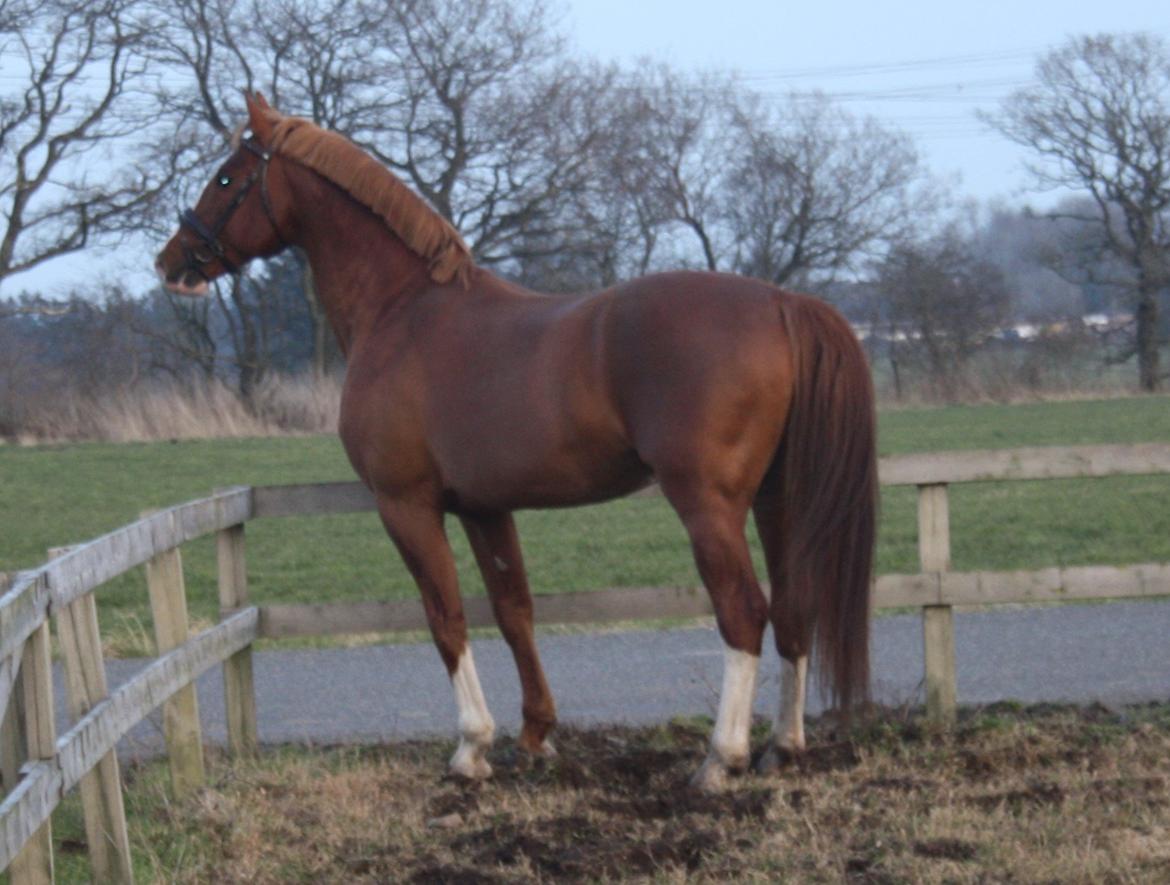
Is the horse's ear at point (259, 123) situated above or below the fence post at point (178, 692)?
above

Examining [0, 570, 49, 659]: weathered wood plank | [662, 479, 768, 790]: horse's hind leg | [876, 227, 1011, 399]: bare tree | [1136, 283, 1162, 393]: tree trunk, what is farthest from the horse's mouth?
[1136, 283, 1162, 393]: tree trunk

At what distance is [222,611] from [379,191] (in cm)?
Answer: 175

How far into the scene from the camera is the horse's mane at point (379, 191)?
586 cm

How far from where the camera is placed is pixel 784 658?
17.6 feet

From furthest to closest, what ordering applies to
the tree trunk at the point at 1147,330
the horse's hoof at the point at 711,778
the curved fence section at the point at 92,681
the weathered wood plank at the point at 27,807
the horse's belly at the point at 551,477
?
the tree trunk at the point at 1147,330 < the horse's belly at the point at 551,477 < the horse's hoof at the point at 711,778 < the curved fence section at the point at 92,681 < the weathered wood plank at the point at 27,807

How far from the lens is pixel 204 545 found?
14.6 metres

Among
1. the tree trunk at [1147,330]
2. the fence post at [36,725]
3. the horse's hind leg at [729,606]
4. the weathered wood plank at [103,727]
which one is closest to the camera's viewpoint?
the weathered wood plank at [103,727]

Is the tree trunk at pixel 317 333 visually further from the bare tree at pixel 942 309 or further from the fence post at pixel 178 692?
the fence post at pixel 178 692

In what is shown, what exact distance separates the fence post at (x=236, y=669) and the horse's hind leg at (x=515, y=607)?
3.20 ft

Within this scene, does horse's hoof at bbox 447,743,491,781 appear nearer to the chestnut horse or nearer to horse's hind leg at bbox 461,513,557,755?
the chestnut horse

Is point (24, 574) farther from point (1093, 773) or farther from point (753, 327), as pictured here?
point (1093, 773)

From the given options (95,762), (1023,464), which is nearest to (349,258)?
(95,762)

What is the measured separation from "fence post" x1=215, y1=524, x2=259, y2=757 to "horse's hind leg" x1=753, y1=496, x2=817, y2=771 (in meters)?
2.03

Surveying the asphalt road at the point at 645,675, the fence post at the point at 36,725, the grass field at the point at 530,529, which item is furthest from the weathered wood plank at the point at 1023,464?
the grass field at the point at 530,529
